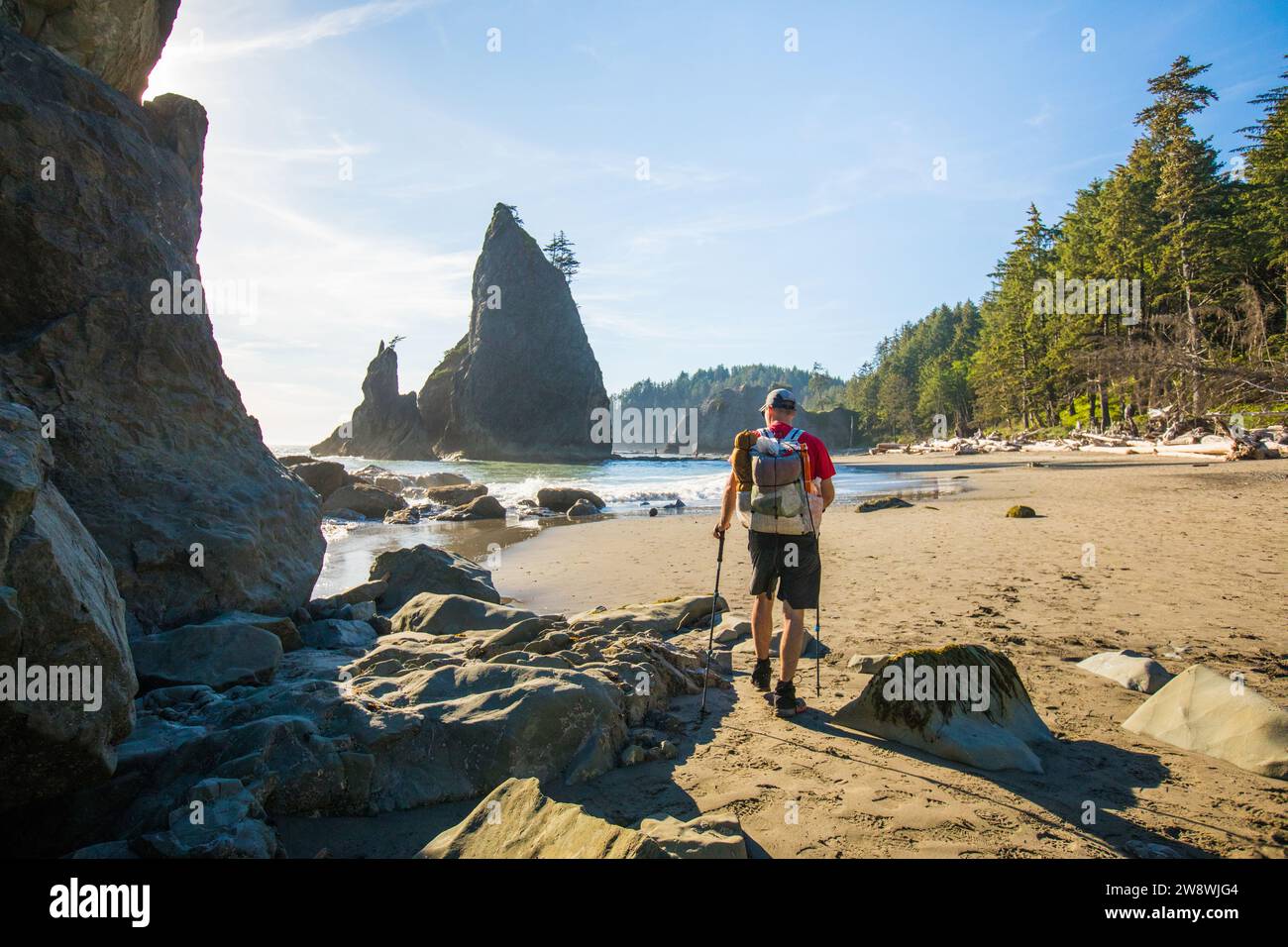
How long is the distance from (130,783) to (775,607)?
687cm

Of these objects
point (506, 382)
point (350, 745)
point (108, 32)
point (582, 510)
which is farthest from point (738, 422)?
point (350, 745)

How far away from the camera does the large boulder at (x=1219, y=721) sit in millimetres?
3693

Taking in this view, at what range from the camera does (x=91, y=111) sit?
271 inches

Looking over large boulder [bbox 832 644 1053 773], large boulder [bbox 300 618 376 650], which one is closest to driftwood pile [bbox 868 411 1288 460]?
large boulder [bbox 832 644 1053 773]

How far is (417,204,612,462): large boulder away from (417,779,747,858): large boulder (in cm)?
7883

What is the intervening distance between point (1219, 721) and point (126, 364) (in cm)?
976

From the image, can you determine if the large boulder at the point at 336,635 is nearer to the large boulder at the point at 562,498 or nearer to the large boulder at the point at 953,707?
the large boulder at the point at 953,707

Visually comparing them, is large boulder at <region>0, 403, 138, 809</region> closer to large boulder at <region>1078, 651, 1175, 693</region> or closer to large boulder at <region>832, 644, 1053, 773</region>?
large boulder at <region>832, 644, 1053, 773</region>

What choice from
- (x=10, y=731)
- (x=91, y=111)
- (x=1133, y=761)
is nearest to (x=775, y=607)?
(x=1133, y=761)

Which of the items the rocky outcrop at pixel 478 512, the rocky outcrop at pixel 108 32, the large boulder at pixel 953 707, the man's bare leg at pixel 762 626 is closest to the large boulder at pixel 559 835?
the large boulder at pixel 953 707

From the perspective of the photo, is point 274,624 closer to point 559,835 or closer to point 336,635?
point 336,635

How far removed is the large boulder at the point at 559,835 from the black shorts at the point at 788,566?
232 centimetres
